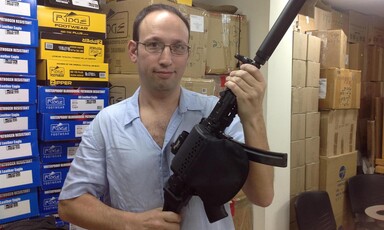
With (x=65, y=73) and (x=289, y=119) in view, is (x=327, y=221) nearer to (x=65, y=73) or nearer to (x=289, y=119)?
(x=289, y=119)

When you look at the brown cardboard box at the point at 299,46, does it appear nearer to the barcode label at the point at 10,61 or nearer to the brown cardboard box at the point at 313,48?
the brown cardboard box at the point at 313,48

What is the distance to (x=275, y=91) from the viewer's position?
2414 millimetres

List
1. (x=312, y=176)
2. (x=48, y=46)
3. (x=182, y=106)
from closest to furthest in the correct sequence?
(x=182, y=106) → (x=48, y=46) → (x=312, y=176)

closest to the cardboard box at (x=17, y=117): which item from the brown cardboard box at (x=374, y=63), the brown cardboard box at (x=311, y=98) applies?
the brown cardboard box at (x=311, y=98)

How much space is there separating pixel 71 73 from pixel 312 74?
1.77 meters

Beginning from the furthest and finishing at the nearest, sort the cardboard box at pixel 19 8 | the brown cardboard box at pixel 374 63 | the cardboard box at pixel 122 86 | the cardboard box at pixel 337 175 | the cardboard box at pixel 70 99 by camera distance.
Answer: the brown cardboard box at pixel 374 63 → the cardboard box at pixel 337 175 → the cardboard box at pixel 122 86 → the cardboard box at pixel 70 99 → the cardboard box at pixel 19 8

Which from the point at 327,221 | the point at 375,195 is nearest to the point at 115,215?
the point at 327,221

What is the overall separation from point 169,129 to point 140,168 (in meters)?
0.13

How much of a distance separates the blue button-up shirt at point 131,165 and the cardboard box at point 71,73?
83 centimetres

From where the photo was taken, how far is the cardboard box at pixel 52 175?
1.75 metres

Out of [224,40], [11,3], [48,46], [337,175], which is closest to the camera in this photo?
[11,3]

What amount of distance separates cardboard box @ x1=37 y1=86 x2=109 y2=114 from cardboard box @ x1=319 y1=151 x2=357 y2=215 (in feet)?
6.02

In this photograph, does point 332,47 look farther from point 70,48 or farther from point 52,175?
point 52,175

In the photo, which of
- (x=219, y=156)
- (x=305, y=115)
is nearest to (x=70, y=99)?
(x=219, y=156)
